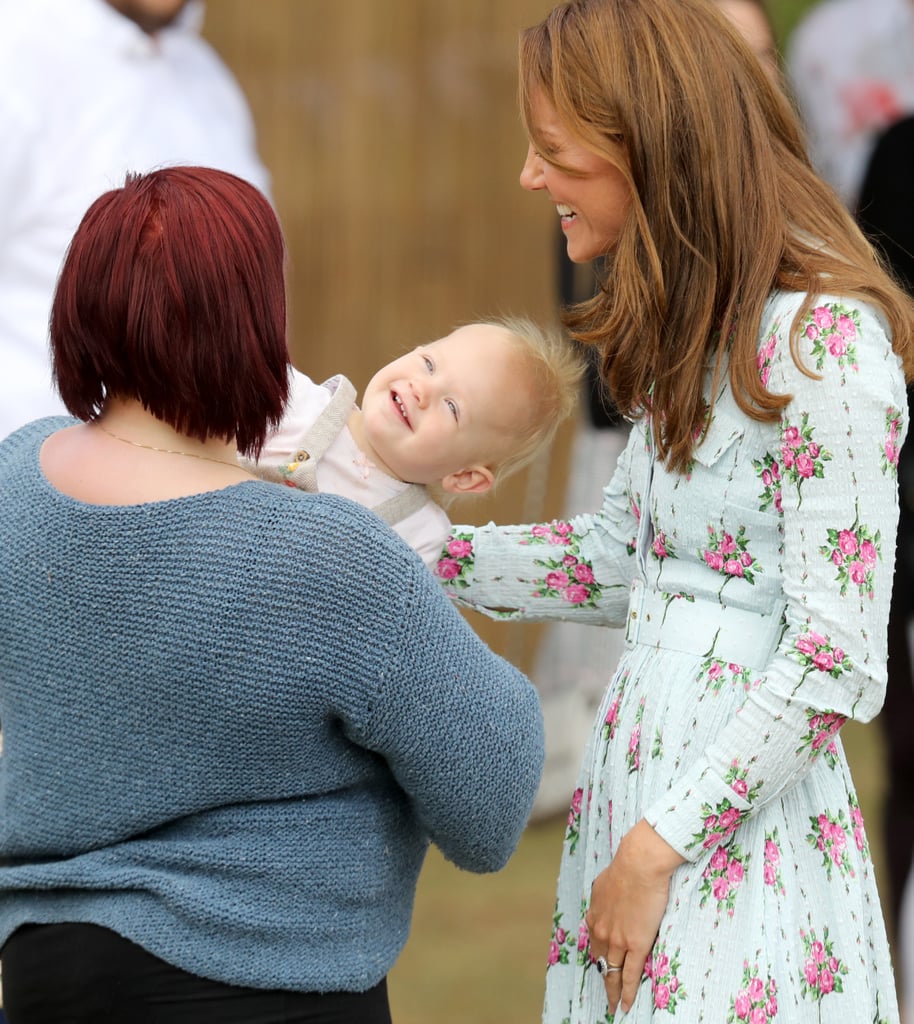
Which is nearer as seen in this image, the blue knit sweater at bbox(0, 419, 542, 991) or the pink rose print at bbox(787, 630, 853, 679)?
the blue knit sweater at bbox(0, 419, 542, 991)

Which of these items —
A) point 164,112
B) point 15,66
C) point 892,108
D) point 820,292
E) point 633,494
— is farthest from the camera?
point 892,108

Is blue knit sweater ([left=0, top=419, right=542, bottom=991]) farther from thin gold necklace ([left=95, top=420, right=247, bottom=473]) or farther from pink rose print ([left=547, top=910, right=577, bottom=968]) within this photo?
pink rose print ([left=547, top=910, right=577, bottom=968])

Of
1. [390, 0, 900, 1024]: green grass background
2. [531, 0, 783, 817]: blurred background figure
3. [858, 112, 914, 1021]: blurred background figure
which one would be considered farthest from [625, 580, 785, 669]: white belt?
[531, 0, 783, 817]: blurred background figure

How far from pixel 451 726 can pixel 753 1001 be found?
478 mm

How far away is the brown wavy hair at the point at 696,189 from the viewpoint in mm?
1538

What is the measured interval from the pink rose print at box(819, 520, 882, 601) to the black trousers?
0.65 m

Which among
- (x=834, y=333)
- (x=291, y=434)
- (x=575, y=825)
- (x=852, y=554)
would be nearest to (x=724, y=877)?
(x=575, y=825)

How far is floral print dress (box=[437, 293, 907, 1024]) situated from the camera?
4.91ft

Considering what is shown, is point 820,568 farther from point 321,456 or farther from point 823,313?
point 321,456

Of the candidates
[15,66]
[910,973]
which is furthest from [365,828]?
[910,973]

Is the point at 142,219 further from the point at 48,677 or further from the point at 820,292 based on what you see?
the point at 820,292

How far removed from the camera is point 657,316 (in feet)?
5.24

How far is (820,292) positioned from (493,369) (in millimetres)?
466

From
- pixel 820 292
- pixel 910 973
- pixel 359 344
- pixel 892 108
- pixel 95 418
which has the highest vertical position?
pixel 820 292
